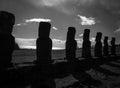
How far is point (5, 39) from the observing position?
7242 mm

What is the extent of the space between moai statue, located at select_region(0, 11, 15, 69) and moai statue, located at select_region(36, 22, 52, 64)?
87.3 inches

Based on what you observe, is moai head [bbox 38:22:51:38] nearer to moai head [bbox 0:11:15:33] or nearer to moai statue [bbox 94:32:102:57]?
moai head [bbox 0:11:15:33]

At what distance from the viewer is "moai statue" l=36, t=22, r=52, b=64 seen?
9531 millimetres

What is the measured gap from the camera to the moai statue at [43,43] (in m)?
9.53

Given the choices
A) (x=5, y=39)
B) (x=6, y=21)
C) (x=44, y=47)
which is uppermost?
(x=6, y=21)

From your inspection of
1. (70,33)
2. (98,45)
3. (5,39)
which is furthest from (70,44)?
(98,45)

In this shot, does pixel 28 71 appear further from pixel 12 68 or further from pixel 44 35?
pixel 44 35

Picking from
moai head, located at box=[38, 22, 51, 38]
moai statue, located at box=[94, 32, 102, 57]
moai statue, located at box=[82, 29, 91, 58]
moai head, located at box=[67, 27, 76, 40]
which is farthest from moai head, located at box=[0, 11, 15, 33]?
moai statue, located at box=[94, 32, 102, 57]

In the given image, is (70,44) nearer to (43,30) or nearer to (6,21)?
(43,30)

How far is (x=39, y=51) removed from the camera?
31.3 ft

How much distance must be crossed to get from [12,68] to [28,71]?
111cm

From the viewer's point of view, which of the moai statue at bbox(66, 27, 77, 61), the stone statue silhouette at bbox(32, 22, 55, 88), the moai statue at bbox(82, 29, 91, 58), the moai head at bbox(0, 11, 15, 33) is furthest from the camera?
the moai statue at bbox(82, 29, 91, 58)

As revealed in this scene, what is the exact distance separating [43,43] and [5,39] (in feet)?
9.21

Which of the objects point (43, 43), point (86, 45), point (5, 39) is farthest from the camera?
point (86, 45)
